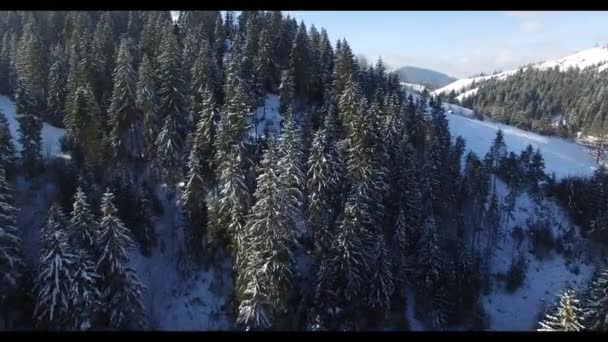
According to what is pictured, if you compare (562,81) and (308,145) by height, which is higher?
(562,81)

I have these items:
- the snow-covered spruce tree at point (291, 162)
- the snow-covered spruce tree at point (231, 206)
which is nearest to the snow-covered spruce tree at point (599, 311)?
the snow-covered spruce tree at point (291, 162)

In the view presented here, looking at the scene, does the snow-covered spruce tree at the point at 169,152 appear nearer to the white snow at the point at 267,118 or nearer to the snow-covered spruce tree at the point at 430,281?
the white snow at the point at 267,118

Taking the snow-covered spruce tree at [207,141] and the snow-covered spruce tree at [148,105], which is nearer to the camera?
the snow-covered spruce tree at [207,141]

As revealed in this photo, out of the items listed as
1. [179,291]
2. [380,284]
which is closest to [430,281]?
[380,284]

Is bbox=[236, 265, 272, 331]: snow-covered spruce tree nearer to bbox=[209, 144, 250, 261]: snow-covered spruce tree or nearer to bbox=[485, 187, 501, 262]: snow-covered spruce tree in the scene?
bbox=[209, 144, 250, 261]: snow-covered spruce tree
